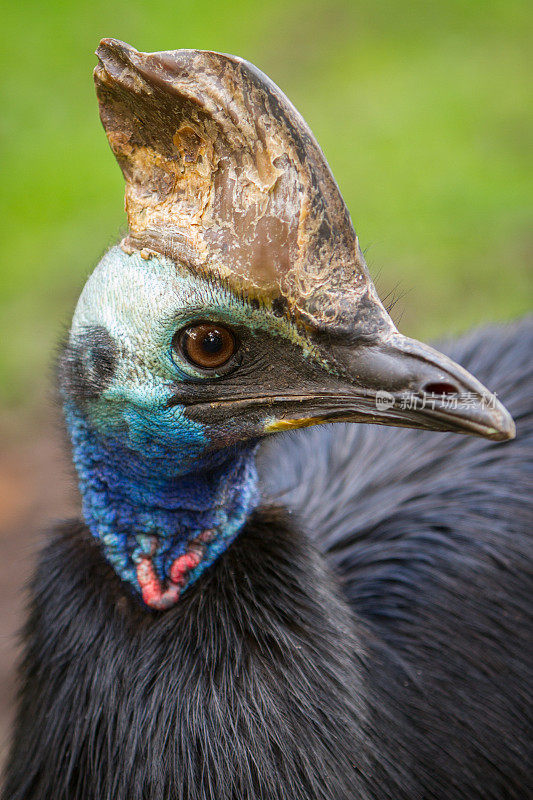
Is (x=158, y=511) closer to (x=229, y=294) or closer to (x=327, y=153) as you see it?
(x=229, y=294)

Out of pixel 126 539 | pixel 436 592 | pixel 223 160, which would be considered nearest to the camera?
pixel 223 160

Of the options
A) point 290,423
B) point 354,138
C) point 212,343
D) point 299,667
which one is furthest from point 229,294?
point 354,138

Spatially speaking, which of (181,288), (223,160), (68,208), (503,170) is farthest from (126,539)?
(503,170)

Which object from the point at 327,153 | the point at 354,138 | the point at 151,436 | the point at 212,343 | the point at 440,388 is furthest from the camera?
the point at 354,138

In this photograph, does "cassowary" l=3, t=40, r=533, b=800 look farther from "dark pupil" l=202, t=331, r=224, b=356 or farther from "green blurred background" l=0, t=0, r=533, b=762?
"green blurred background" l=0, t=0, r=533, b=762

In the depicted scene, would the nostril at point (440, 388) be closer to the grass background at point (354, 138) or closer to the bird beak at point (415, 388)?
the bird beak at point (415, 388)

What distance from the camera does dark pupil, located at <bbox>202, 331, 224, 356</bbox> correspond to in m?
1.61

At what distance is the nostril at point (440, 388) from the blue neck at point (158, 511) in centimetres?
42

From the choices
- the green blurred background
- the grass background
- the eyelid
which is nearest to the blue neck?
the eyelid

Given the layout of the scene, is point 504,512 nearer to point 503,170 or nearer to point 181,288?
point 181,288

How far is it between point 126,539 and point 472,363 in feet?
4.34

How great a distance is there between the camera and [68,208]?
569 centimetres

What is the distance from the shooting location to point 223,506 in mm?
Answer: 1821

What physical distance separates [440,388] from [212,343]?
378mm
